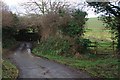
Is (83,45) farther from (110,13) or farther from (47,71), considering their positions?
(47,71)

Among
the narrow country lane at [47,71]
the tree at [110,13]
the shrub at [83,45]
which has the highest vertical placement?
the tree at [110,13]

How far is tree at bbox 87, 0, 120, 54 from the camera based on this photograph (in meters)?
17.7

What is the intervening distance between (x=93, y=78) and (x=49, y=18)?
2158 cm

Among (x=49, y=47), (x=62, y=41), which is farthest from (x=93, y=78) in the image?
(x=49, y=47)

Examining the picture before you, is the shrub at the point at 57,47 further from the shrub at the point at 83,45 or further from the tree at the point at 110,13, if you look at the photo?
the tree at the point at 110,13

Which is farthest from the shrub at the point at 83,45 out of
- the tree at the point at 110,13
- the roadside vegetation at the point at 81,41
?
the tree at the point at 110,13

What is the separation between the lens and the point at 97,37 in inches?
1264

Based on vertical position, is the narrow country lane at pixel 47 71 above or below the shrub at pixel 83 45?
below

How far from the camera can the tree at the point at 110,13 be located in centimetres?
1770

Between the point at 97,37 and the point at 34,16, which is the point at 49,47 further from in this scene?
the point at 34,16

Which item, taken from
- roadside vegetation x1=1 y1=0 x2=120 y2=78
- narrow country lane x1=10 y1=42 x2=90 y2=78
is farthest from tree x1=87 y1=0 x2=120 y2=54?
narrow country lane x1=10 y1=42 x2=90 y2=78

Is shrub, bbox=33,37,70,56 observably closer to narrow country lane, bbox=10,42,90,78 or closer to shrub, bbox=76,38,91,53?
shrub, bbox=76,38,91,53

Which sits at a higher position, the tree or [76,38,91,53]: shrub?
the tree

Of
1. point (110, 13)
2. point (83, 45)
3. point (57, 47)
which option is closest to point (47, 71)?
point (110, 13)
